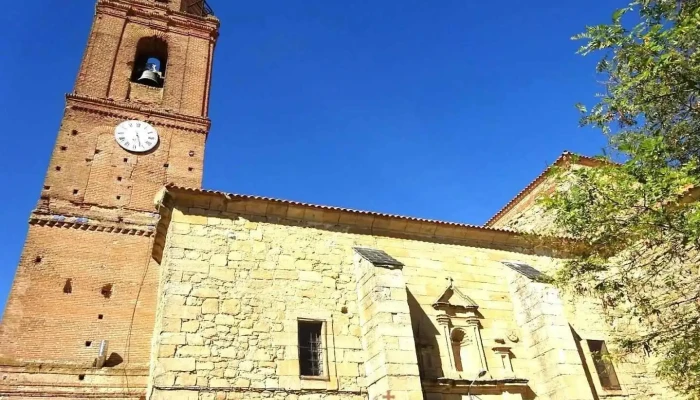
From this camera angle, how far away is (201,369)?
7590 mm

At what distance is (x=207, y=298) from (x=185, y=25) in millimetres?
14672

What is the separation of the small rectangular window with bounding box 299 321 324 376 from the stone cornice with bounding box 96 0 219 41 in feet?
48.4

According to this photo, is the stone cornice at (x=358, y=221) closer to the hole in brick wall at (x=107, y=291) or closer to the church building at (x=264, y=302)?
the church building at (x=264, y=302)

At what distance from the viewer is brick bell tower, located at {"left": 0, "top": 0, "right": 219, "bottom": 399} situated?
1160 centimetres

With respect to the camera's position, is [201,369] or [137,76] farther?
[137,76]

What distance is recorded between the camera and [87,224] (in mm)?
13664

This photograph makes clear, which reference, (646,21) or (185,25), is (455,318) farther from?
(185,25)

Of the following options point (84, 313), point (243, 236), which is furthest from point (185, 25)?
point (243, 236)

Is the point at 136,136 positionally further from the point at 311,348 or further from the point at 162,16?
the point at 311,348

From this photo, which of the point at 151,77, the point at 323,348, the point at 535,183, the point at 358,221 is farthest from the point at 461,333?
the point at 151,77

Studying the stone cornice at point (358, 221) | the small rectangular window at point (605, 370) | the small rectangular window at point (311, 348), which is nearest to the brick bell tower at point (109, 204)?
the stone cornice at point (358, 221)

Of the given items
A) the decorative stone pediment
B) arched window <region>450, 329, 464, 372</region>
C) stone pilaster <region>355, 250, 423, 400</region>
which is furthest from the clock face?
arched window <region>450, 329, 464, 372</region>

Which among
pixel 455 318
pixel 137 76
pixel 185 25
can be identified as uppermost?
pixel 185 25

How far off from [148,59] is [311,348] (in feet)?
48.1
